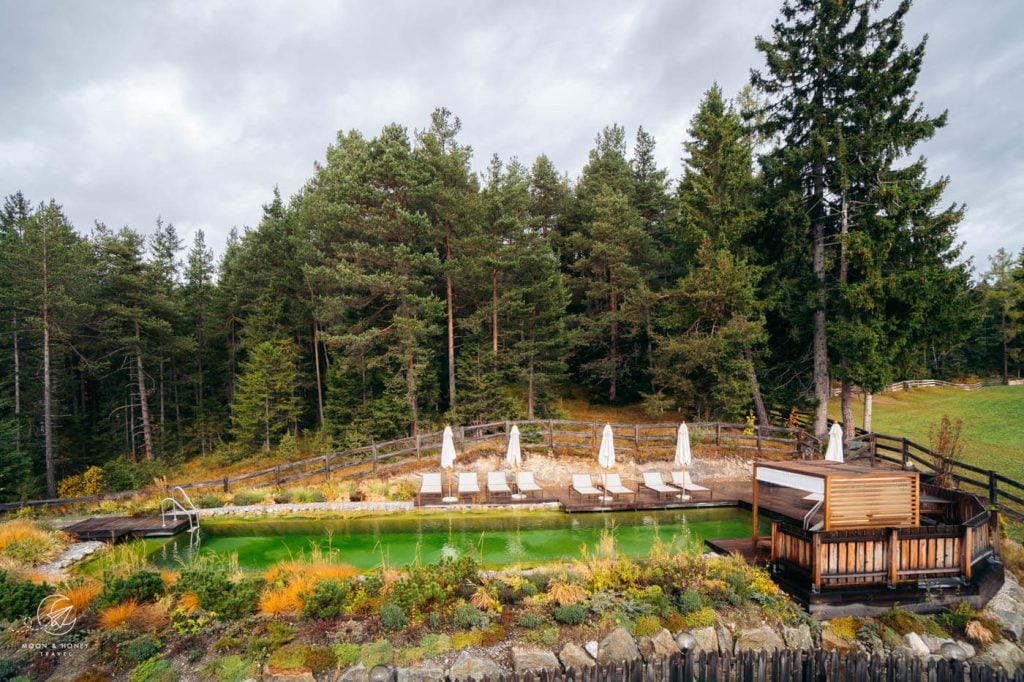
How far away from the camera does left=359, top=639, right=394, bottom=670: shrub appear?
534 cm

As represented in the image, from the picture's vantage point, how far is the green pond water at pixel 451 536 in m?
9.16

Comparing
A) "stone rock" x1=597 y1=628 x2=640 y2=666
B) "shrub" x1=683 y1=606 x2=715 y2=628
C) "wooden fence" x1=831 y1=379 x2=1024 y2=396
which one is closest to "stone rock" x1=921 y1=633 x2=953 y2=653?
"shrub" x1=683 y1=606 x2=715 y2=628

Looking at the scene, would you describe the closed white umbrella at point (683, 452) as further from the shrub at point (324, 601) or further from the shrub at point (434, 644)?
the shrub at point (324, 601)

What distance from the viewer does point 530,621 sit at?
19.8 feet

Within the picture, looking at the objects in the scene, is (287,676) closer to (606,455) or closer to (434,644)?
(434,644)

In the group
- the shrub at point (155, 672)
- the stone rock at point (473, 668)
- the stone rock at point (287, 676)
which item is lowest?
the stone rock at point (473, 668)

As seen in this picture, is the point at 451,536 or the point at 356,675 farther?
the point at 451,536

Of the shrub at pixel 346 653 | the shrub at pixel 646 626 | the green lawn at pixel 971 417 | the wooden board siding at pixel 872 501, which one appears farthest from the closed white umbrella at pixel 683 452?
the green lawn at pixel 971 417

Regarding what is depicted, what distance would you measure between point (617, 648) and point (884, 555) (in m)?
4.53

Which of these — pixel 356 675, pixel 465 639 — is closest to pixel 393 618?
pixel 356 675

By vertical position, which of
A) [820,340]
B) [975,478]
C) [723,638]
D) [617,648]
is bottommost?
[975,478]

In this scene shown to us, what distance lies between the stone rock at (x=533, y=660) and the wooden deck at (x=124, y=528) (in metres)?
9.11

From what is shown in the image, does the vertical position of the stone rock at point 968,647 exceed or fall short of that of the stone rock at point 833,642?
it falls short

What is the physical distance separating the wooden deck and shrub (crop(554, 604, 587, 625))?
933cm
